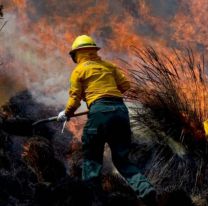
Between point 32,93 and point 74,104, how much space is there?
442cm

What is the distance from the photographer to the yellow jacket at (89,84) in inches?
256

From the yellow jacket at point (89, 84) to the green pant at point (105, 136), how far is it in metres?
0.14

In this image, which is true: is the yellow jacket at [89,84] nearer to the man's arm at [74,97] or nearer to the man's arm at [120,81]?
the man's arm at [74,97]

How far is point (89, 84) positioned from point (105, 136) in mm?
729

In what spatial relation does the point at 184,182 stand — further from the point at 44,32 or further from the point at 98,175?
the point at 44,32

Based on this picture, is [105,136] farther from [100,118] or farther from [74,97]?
[74,97]

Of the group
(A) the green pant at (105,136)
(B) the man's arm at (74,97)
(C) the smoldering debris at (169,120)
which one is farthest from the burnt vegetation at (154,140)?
(B) the man's arm at (74,97)

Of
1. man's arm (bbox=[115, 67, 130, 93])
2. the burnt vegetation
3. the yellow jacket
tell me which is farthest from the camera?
the burnt vegetation

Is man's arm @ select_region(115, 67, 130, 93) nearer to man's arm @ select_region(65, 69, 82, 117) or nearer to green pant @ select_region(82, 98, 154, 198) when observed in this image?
green pant @ select_region(82, 98, 154, 198)

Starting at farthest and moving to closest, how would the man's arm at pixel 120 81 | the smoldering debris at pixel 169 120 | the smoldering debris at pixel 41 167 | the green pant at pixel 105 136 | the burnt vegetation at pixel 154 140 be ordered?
the smoldering debris at pixel 169 120 < the burnt vegetation at pixel 154 140 < the man's arm at pixel 120 81 < the green pant at pixel 105 136 < the smoldering debris at pixel 41 167

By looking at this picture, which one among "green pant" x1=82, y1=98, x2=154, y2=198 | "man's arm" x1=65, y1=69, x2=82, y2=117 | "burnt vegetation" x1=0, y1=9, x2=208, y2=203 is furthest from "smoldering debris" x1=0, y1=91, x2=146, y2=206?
"man's arm" x1=65, y1=69, x2=82, y2=117

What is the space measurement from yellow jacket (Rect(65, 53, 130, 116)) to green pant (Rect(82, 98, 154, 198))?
14 centimetres

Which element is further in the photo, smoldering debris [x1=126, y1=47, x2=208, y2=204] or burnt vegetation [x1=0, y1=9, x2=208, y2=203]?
smoldering debris [x1=126, y1=47, x2=208, y2=204]

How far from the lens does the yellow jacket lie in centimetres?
650
